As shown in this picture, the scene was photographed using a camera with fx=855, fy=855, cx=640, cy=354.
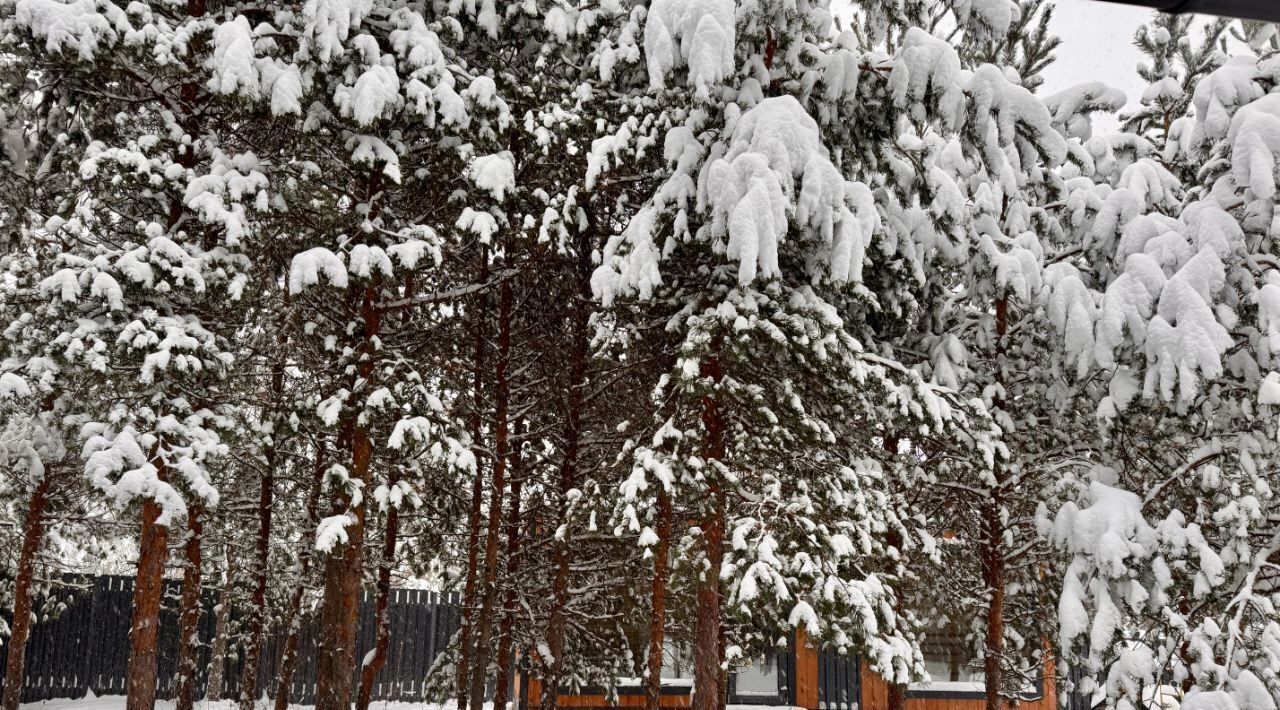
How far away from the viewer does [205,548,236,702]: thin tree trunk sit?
1507cm

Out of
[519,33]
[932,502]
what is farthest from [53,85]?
[932,502]

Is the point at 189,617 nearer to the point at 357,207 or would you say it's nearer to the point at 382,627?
the point at 382,627

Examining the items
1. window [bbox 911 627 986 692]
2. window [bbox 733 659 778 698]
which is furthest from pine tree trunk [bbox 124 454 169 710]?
window [bbox 911 627 986 692]

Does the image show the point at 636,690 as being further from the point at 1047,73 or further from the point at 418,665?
the point at 1047,73

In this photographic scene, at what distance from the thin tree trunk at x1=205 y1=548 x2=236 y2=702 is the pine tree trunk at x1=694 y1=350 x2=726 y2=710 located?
379 inches

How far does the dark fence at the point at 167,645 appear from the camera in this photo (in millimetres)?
15188

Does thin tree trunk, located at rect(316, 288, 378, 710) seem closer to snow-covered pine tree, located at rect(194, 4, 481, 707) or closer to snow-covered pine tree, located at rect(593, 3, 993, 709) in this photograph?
snow-covered pine tree, located at rect(194, 4, 481, 707)

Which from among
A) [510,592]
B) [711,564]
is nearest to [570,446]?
[510,592]

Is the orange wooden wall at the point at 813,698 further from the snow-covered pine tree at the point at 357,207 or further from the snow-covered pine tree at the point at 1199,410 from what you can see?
the snow-covered pine tree at the point at 1199,410

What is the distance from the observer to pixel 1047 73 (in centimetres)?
1246

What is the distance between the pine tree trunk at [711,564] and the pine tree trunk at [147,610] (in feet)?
17.2

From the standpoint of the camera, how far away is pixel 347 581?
9.35 m

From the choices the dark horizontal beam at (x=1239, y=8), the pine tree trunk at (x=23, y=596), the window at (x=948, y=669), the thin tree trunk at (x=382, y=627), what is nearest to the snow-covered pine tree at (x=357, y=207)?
the thin tree trunk at (x=382, y=627)

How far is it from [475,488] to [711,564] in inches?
142
